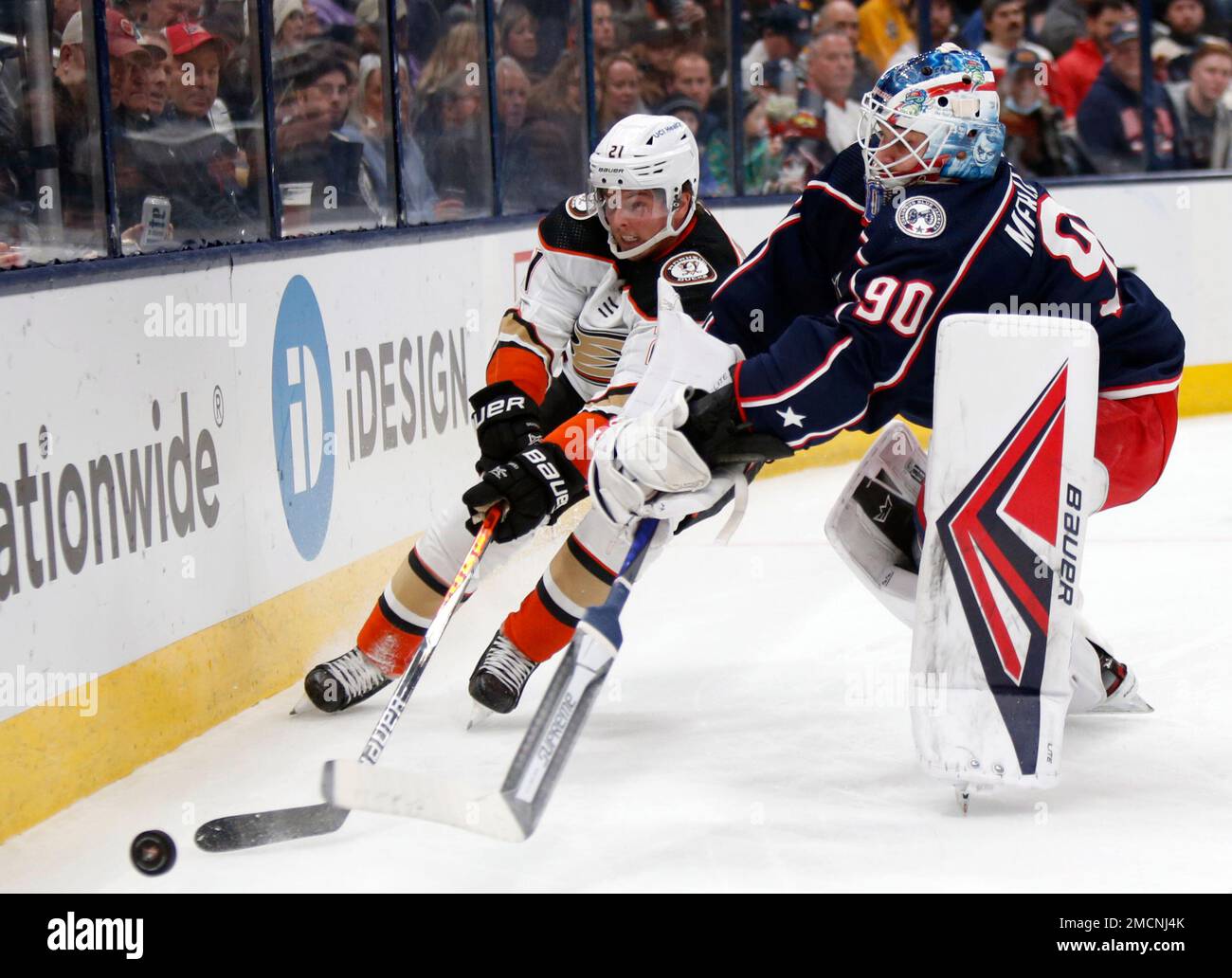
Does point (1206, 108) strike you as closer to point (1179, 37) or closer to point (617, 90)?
point (1179, 37)

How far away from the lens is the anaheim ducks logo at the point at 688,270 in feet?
10.4

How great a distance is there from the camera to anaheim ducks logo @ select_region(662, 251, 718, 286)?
3178 millimetres

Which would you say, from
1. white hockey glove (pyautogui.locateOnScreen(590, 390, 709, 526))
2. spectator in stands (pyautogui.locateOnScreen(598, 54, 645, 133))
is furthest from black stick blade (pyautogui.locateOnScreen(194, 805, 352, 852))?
spectator in stands (pyautogui.locateOnScreen(598, 54, 645, 133))

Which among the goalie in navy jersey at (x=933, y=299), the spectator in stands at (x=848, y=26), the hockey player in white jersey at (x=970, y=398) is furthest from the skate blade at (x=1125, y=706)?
the spectator in stands at (x=848, y=26)

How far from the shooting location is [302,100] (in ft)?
13.3

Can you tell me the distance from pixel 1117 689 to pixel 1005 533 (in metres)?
0.74

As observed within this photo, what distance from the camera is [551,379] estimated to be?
3.44 metres

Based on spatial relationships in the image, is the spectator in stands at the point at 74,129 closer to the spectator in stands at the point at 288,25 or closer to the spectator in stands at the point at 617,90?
the spectator in stands at the point at 288,25

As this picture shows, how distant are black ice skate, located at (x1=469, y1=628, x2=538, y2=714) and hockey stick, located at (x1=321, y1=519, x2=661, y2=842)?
0.74 metres

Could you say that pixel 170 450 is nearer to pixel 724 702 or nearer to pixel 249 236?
pixel 249 236

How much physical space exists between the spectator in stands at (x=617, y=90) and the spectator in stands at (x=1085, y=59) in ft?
6.41

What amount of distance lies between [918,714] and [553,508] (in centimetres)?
81

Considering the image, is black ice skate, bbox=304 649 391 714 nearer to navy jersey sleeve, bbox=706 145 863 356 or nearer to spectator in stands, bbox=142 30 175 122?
navy jersey sleeve, bbox=706 145 863 356
